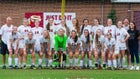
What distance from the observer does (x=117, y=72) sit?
22.1 meters

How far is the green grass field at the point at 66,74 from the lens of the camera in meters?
19.9

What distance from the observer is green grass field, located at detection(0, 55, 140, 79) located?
19.9 meters

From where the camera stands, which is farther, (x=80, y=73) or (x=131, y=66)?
(x=131, y=66)

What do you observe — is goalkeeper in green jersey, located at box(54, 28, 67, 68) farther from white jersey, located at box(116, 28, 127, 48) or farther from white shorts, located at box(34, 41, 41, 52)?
white jersey, located at box(116, 28, 127, 48)

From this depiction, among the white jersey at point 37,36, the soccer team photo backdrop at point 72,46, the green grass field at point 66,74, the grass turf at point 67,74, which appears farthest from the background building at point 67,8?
the grass turf at point 67,74

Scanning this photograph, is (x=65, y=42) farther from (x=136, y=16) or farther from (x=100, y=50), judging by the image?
(x=136, y=16)

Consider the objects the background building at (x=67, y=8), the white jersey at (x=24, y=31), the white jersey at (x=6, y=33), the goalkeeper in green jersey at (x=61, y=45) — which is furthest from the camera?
the background building at (x=67, y=8)

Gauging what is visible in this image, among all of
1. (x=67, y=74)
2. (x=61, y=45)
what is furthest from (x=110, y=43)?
Result: (x=67, y=74)

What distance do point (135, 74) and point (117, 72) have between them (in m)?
0.91

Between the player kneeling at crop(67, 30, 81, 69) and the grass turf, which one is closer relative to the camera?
the grass turf

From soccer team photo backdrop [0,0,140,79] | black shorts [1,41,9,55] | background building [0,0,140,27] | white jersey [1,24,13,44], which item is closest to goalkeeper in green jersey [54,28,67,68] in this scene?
soccer team photo backdrop [0,0,140,79]

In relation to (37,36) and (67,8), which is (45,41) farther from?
(67,8)

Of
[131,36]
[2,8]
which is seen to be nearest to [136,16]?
[2,8]

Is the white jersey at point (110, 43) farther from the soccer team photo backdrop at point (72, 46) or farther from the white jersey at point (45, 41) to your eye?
the white jersey at point (45, 41)
